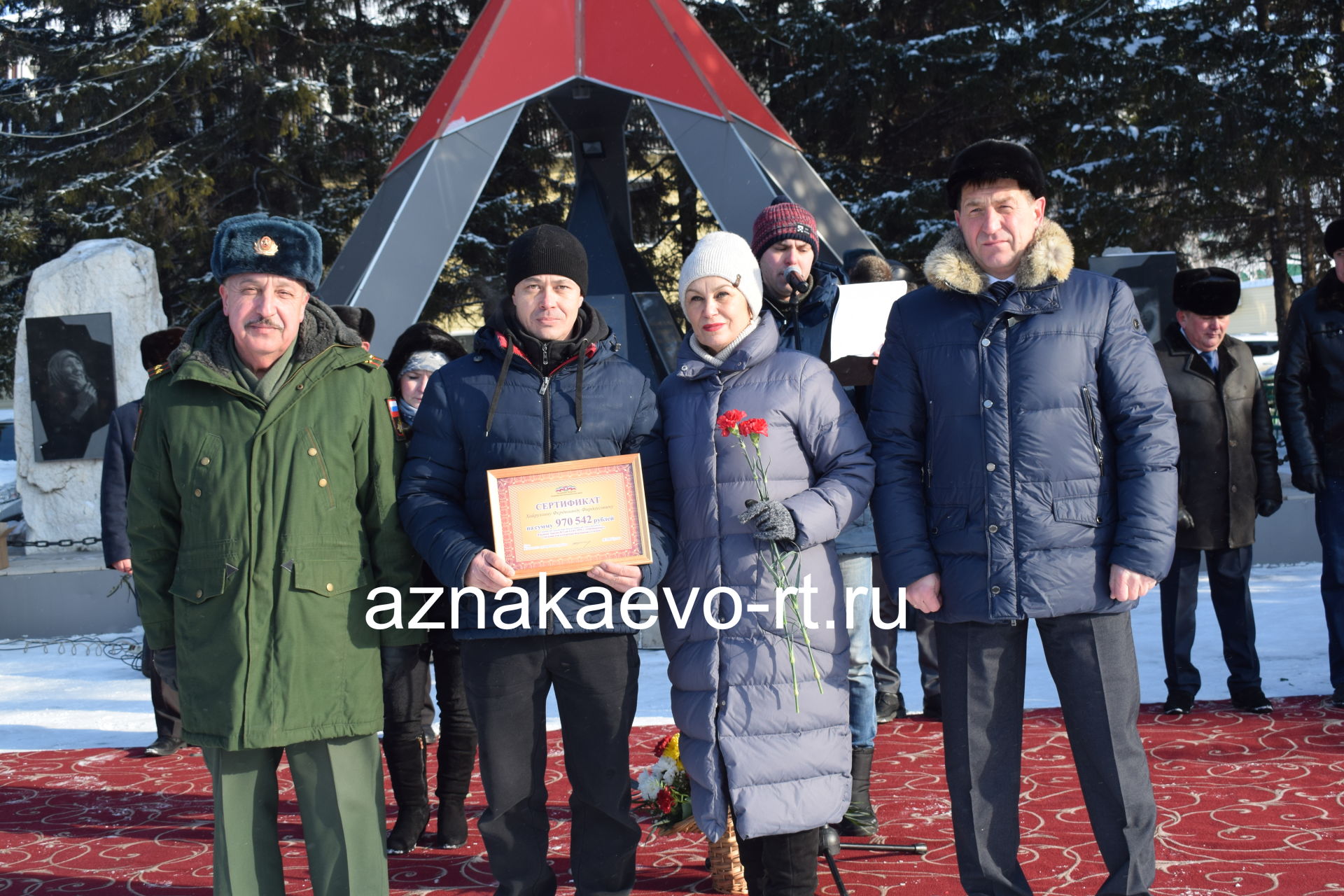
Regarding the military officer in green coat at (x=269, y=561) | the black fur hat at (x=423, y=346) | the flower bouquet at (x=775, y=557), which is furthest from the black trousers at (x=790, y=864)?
the black fur hat at (x=423, y=346)

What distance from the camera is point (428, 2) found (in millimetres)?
16875

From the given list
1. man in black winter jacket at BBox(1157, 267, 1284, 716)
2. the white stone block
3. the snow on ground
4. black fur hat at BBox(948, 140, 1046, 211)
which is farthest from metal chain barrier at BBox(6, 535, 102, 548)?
black fur hat at BBox(948, 140, 1046, 211)

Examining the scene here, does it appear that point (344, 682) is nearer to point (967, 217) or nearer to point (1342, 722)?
point (967, 217)

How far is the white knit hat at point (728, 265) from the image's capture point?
291cm

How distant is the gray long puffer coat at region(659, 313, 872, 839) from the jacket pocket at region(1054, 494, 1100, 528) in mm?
451

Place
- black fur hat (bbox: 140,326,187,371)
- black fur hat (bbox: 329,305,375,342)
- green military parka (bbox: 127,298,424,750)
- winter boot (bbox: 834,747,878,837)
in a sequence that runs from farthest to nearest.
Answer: black fur hat (bbox: 140,326,187,371) → black fur hat (bbox: 329,305,375,342) → winter boot (bbox: 834,747,878,837) → green military parka (bbox: 127,298,424,750)

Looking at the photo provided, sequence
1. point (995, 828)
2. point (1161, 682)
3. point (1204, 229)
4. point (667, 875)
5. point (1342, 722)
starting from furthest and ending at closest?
point (1204, 229) → point (1161, 682) → point (1342, 722) → point (667, 875) → point (995, 828)

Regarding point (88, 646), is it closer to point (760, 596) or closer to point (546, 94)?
point (546, 94)

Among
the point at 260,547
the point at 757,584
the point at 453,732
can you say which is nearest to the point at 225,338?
the point at 260,547

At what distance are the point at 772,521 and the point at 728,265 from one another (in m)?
0.69

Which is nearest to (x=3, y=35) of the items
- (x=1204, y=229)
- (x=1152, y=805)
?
(x=1204, y=229)

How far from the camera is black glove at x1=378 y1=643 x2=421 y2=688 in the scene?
2809mm

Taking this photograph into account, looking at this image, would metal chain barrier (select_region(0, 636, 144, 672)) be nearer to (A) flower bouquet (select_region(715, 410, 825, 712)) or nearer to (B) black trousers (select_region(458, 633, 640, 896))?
(B) black trousers (select_region(458, 633, 640, 896))

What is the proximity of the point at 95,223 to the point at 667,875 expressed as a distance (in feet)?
47.4
